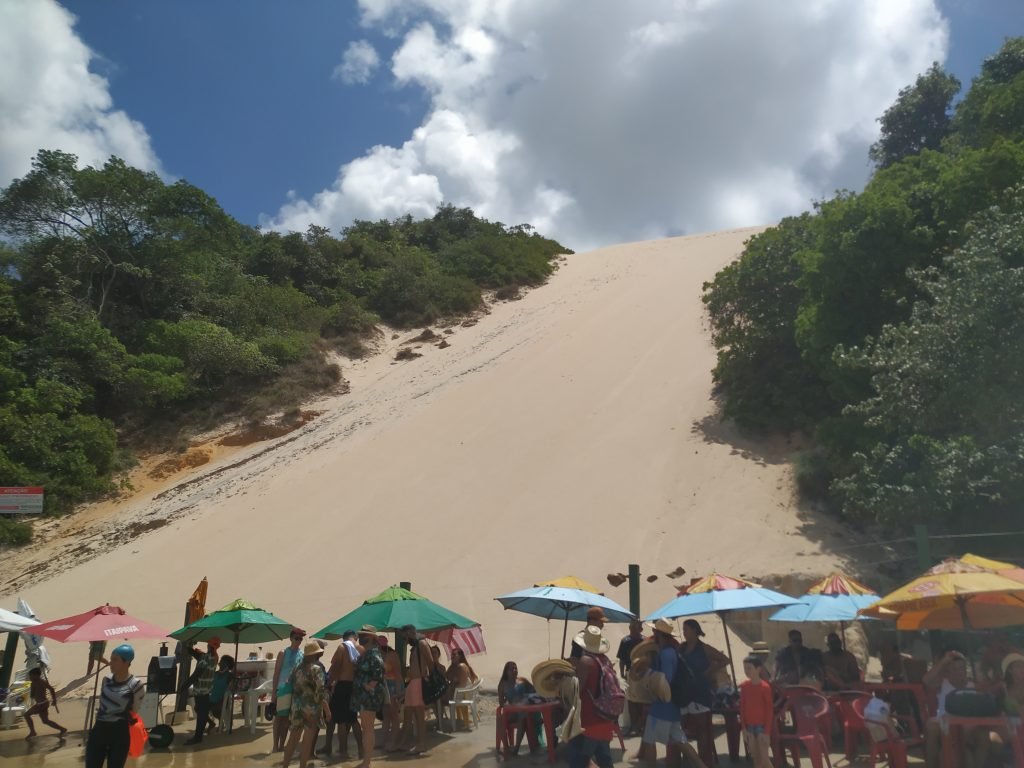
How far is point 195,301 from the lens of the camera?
2942 cm

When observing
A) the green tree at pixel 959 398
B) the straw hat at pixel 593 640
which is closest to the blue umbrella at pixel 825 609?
the straw hat at pixel 593 640

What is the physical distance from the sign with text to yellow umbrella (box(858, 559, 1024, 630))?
1940 centimetres

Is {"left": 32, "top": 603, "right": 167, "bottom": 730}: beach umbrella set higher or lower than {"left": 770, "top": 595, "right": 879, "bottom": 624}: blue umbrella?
lower

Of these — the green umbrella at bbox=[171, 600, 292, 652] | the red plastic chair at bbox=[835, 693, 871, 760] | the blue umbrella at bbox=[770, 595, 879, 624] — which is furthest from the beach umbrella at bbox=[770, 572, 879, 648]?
the green umbrella at bbox=[171, 600, 292, 652]

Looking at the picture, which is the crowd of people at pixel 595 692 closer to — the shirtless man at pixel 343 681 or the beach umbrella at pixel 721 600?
the shirtless man at pixel 343 681

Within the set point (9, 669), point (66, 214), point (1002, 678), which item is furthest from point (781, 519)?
point (66, 214)

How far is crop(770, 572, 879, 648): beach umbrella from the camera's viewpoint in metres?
7.63

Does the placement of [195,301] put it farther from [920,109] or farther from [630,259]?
[920,109]

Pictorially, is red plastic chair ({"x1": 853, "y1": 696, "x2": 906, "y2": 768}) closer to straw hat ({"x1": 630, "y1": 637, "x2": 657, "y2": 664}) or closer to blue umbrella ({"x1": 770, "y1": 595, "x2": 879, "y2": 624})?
blue umbrella ({"x1": 770, "y1": 595, "x2": 879, "y2": 624})

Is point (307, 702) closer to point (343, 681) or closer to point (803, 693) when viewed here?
point (343, 681)

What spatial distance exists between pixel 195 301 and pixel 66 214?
5421 millimetres

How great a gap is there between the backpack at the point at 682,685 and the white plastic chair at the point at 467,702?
375 cm

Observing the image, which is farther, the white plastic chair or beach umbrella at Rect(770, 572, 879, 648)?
the white plastic chair

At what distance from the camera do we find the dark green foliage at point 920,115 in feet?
112
